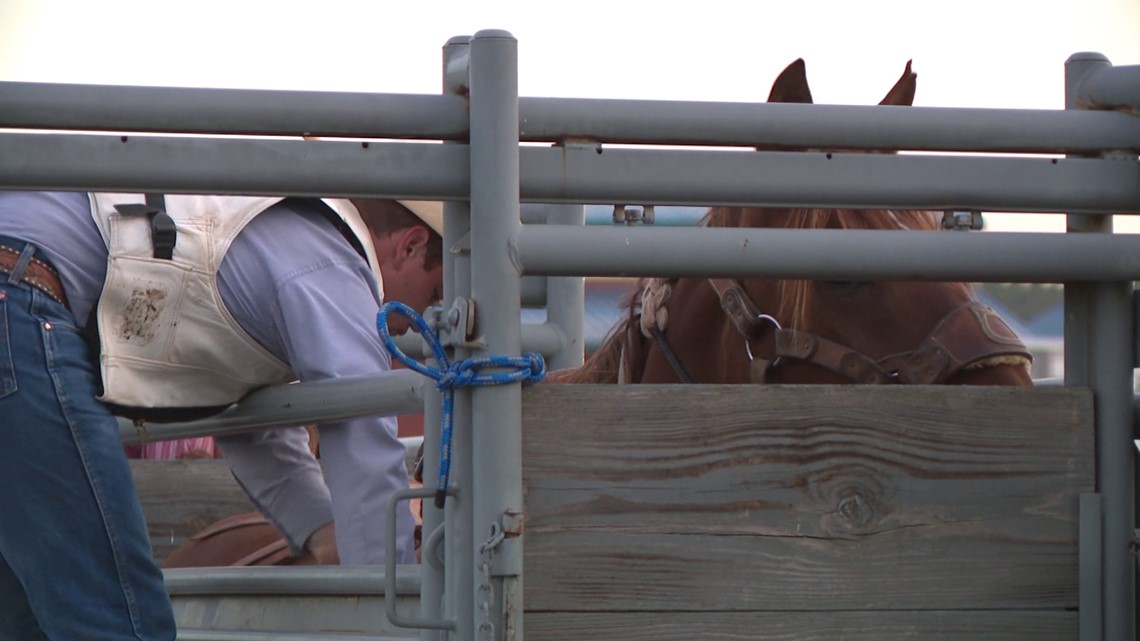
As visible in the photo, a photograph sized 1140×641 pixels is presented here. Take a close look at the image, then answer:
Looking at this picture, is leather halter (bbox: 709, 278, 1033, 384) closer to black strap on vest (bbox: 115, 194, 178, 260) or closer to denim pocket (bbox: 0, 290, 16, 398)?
black strap on vest (bbox: 115, 194, 178, 260)

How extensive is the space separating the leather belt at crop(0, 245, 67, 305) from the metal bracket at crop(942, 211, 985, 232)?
1651mm

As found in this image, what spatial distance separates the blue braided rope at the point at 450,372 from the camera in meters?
1.34

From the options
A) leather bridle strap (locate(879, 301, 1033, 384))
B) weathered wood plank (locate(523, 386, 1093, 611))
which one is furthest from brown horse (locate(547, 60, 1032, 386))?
weathered wood plank (locate(523, 386, 1093, 611))

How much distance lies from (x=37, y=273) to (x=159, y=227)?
0.23m

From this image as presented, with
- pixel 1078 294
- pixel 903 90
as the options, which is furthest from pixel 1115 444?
pixel 903 90

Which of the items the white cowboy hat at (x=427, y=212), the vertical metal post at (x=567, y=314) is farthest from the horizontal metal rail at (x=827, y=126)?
the white cowboy hat at (x=427, y=212)

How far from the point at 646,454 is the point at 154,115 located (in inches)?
24.8

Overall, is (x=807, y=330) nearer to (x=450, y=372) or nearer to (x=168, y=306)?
(x=450, y=372)

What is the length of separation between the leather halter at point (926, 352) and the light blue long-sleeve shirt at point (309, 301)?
838 millimetres

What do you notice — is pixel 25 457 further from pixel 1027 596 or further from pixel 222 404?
pixel 1027 596

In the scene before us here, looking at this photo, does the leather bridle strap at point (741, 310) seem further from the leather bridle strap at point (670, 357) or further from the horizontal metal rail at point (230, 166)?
the horizontal metal rail at point (230, 166)

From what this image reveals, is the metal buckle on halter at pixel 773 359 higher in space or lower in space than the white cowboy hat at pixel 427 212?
lower

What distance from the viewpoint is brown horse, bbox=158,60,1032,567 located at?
1.87 m

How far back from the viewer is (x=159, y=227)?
7.97 ft
